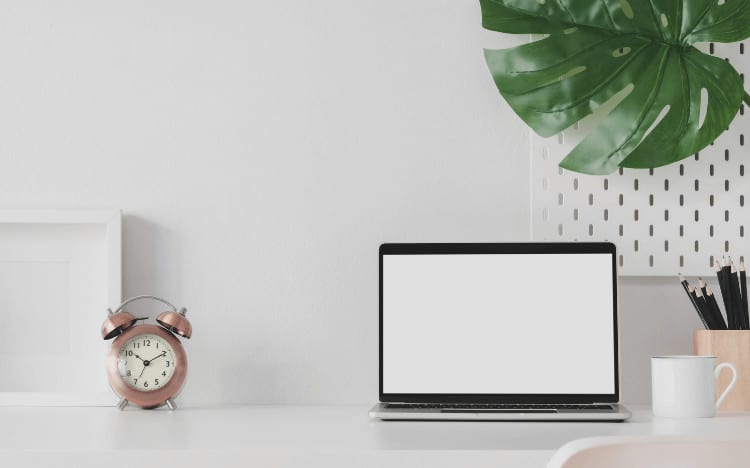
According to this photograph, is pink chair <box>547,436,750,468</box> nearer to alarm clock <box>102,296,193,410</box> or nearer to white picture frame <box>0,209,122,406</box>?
alarm clock <box>102,296,193,410</box>

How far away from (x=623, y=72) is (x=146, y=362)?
81 cm

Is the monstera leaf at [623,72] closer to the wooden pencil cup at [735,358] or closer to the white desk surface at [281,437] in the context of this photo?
the wooden pencil cup at [735,358]

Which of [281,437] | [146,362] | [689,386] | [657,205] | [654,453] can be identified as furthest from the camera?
[657,205]

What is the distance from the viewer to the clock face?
1.19 m

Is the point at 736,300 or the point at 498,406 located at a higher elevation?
the point at 736,300

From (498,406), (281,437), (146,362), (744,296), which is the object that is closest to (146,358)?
(146,362)

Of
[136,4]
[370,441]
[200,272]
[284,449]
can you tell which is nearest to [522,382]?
[370,441]

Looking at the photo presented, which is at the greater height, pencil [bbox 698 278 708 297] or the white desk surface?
pencil [bbox 698 278 708 297]

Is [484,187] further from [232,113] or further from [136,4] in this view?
[136,4]

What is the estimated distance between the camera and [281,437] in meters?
0.96

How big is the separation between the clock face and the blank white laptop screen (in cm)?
31

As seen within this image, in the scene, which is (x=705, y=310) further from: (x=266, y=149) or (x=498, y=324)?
(x=266, y=149)

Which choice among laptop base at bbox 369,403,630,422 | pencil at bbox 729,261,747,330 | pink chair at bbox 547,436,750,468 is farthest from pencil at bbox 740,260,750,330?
pink chair at bbox 547,436,750,468

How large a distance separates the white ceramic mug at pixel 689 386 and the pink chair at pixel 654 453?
0.50 meters
